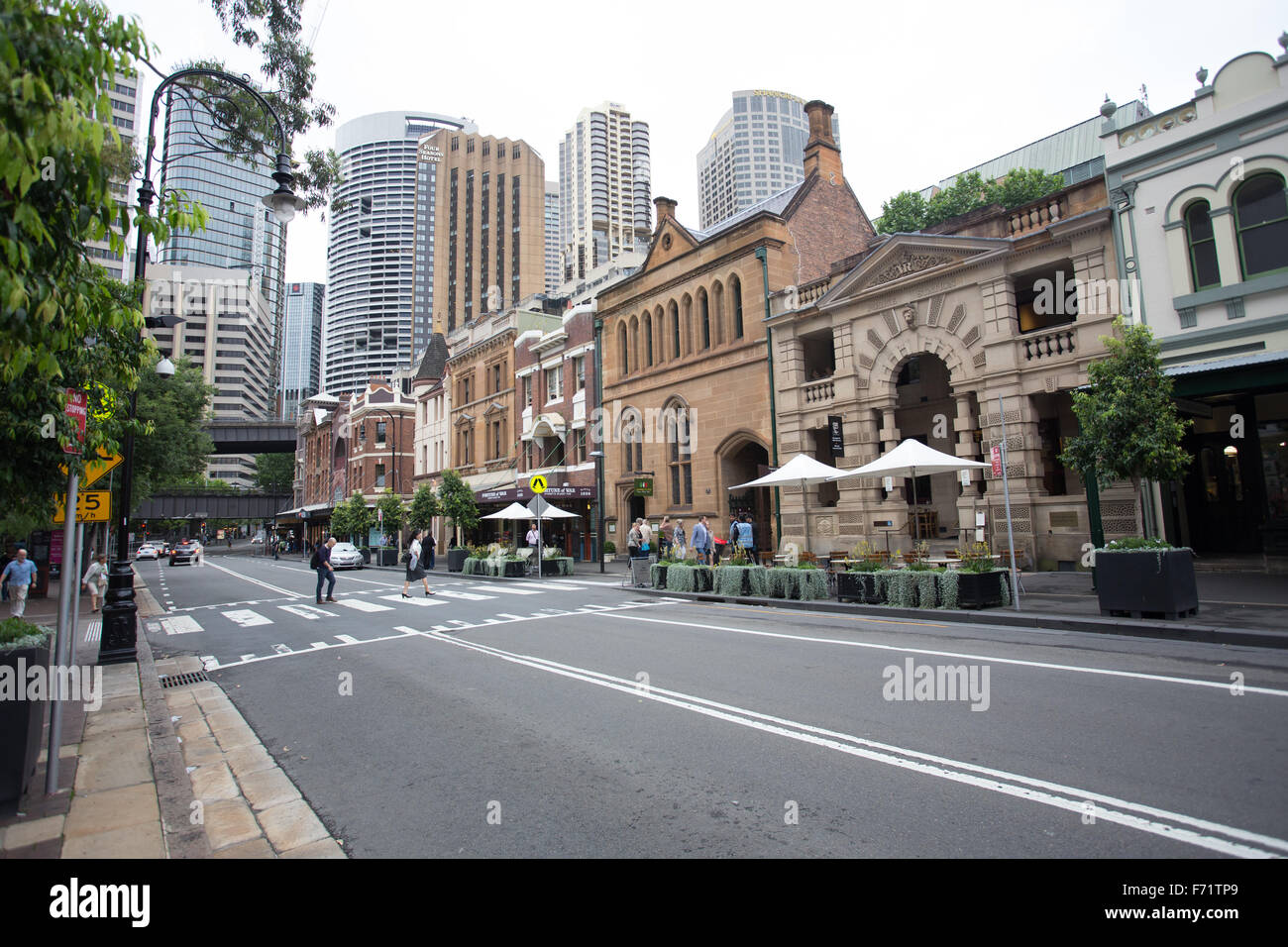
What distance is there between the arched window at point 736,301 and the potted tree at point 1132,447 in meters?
14.6

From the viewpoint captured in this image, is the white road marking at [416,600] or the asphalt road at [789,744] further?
the white road marking at [416,600]

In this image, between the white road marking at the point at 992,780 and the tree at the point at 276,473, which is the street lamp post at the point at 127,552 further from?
the tree at the point at 276,473

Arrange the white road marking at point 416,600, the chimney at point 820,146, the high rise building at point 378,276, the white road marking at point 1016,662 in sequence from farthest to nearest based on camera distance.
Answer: the high rise building at point 378,276 < the chimney at point 820,146 < the white road marking at point 416,600 < the white road marking at point 1016,662

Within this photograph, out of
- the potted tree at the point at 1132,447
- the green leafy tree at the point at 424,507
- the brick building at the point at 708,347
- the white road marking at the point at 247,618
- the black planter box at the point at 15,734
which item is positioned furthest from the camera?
the green leafy tree at the point at 424,507

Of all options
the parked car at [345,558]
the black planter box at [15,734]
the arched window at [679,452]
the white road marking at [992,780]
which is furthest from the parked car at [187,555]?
the white road marking at [992,780]

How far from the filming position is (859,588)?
14.1m

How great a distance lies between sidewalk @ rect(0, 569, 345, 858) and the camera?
3.90 meters

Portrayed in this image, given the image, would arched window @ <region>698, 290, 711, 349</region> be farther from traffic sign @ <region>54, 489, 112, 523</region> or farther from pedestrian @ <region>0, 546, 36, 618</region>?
pedestrian @ <region>0, 546, 36, 618</region>

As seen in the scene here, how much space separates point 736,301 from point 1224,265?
1508 centimetres

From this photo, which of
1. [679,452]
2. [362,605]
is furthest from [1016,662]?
[679,452]

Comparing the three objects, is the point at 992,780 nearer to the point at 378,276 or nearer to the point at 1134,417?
the point at 1134,417

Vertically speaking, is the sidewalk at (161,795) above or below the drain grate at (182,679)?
above

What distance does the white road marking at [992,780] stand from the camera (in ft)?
11.5

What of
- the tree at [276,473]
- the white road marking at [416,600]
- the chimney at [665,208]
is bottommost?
the white road marking at [416,600]
